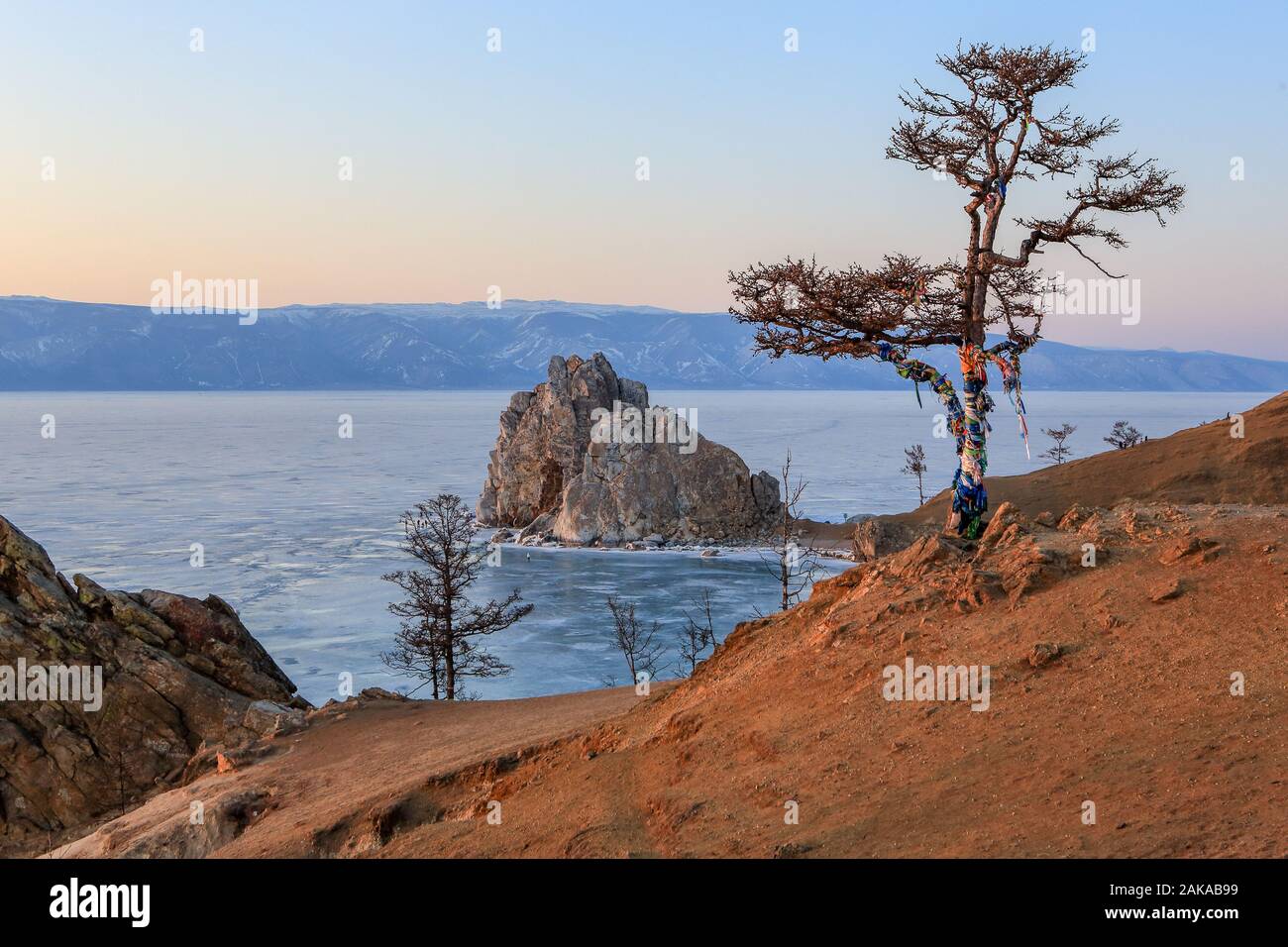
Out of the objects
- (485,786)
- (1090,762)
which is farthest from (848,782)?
(485,786)

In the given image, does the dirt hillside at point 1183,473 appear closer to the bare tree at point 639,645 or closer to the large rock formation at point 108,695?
the bare tree at point 639,645

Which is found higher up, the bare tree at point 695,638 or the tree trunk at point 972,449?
the tree trunk at point 972,449

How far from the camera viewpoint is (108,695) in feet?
83.6

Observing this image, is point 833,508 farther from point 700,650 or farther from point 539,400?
point 700,650

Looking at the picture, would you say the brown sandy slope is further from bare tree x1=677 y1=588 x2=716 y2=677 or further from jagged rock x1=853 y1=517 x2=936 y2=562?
jagged rock x1=853 y1=517 x2=936 y2=562

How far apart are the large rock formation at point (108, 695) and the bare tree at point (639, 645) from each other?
11.5 m

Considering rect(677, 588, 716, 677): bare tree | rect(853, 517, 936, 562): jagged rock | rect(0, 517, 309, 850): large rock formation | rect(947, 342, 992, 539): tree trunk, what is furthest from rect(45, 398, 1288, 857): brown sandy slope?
rect(853, 517, 936, 562): jagged rock

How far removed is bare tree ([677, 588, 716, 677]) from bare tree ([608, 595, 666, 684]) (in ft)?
2.85

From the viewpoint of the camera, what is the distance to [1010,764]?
10.0 metres

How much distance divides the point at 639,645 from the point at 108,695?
19.2 meters

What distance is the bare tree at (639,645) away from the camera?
118ft

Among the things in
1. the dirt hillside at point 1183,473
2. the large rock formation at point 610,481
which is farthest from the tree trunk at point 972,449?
the large rock formation at point 610,481

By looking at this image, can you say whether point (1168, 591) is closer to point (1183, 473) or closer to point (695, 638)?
point (695, 638)
